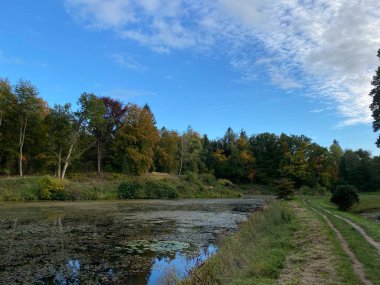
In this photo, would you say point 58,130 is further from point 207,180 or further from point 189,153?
point 189,153

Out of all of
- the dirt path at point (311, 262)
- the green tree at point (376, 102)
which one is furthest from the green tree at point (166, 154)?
the dirt path at point (311, 262)

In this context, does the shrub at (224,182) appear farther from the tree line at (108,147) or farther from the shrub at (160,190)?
the shrub at (160,190)

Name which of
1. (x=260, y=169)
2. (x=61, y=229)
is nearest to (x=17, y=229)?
(x=61, y=229)

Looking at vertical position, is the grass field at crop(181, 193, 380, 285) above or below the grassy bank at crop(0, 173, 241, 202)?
below

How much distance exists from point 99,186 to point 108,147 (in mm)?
15649

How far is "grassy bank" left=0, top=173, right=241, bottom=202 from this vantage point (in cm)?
3978

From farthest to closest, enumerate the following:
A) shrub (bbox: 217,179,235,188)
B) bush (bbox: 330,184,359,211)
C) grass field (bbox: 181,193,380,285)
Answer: shrub (bbox: 217,179,235,188), bush (bbox: 330,184,359,211), grass field (bbox: 181,193,380,285)

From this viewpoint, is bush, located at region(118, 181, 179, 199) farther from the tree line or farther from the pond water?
the pond water

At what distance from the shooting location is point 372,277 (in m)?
8.40

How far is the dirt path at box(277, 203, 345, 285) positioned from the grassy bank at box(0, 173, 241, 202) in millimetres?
33525

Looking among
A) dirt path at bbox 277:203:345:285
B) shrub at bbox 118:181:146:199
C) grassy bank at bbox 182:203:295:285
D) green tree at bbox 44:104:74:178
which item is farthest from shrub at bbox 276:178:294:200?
dirt path at bbox 277:203:345:285

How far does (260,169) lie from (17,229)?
85902mm

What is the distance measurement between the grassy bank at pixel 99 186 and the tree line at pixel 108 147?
403 centimetres

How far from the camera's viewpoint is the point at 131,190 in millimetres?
50250
